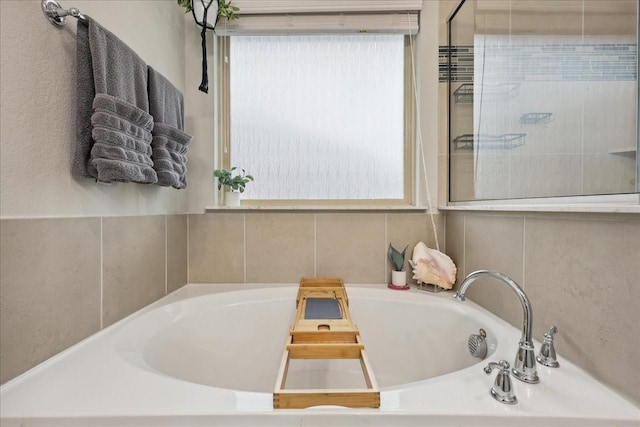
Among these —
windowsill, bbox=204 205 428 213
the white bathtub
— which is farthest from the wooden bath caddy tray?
windowsill, bbox=204 205 428 213

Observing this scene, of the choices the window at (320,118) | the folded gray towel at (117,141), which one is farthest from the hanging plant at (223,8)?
the folded gray towel at (117,141)

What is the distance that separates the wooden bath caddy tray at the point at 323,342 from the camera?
1.82 feet

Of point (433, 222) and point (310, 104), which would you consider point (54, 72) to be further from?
point (433, 222)

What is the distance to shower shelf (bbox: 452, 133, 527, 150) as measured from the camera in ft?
3.72

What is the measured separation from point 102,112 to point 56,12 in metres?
0.26

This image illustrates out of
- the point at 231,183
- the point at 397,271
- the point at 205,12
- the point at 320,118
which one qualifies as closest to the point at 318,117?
the point at 320,118

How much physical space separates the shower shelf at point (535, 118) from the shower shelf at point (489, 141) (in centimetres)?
5

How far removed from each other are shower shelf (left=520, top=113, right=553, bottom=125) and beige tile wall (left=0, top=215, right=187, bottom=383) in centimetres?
152

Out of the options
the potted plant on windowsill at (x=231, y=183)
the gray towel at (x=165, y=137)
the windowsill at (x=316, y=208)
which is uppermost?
the gray towel at (x=165, y=137)

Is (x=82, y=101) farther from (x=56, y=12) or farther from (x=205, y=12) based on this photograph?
(x=205, y=12)

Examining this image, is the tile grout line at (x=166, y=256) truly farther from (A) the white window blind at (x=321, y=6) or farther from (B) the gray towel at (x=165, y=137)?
(A) the white window blind at (x=321, y=6)

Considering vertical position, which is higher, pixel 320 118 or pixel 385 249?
pixel 320 118

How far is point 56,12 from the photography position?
2.38 ft

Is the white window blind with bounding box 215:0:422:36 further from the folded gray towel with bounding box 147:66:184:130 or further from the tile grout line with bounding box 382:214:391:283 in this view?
the tile grout line with bounding box 382:214:391:283
